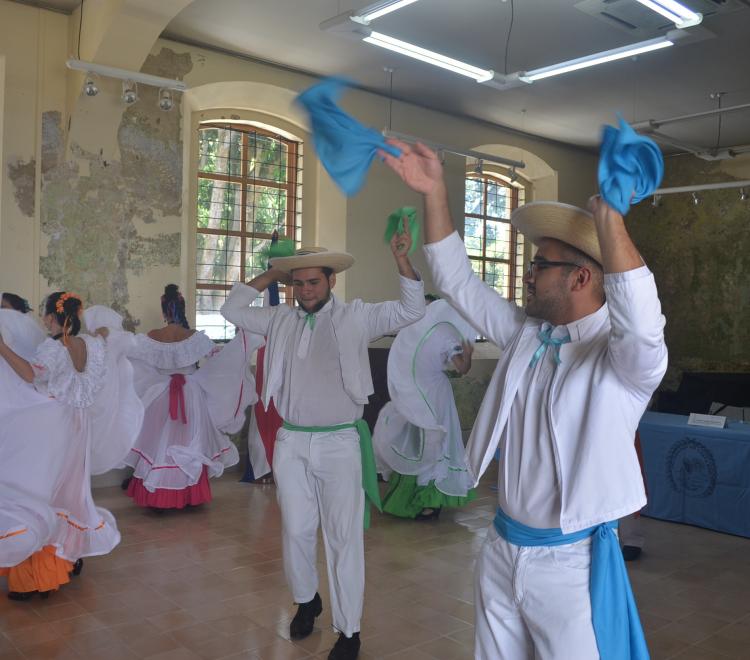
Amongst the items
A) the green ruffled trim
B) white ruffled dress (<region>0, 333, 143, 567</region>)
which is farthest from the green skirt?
the green ruffled trim

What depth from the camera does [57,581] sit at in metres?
4.06

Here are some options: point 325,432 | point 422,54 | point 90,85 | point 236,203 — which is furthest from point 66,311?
point 236,203

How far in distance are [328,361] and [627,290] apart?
214 cm

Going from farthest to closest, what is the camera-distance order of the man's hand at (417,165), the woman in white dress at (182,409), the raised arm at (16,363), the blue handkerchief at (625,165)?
the woman in white dress at (182,409) < the raised arm at (16,363) < the man's hand at (417,165) < the blue handkerchief at (625,165)

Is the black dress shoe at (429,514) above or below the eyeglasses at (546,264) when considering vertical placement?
below

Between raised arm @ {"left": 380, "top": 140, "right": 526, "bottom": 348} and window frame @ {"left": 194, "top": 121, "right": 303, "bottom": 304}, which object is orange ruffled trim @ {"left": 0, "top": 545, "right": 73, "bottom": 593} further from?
window frame @ {"left": 194, "top": 121, "right": 303, "bottom": 304}

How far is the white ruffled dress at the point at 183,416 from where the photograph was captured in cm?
595

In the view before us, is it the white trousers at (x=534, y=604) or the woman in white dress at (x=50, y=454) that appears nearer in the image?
the white trousers at (x=534, y=604)

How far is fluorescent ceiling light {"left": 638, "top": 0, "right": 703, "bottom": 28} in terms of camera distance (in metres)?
4.47

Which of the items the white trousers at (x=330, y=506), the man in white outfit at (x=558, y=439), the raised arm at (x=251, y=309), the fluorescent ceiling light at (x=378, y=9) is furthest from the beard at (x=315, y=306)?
the fluorescent ceiling light at (x=378, y=9)

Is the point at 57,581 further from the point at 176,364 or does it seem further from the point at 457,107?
the point at 457,107

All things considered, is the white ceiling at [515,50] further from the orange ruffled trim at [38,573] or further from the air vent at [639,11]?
the orange ruffled trim at [38,573]

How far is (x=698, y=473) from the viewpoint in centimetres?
589

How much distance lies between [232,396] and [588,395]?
4842 mm
